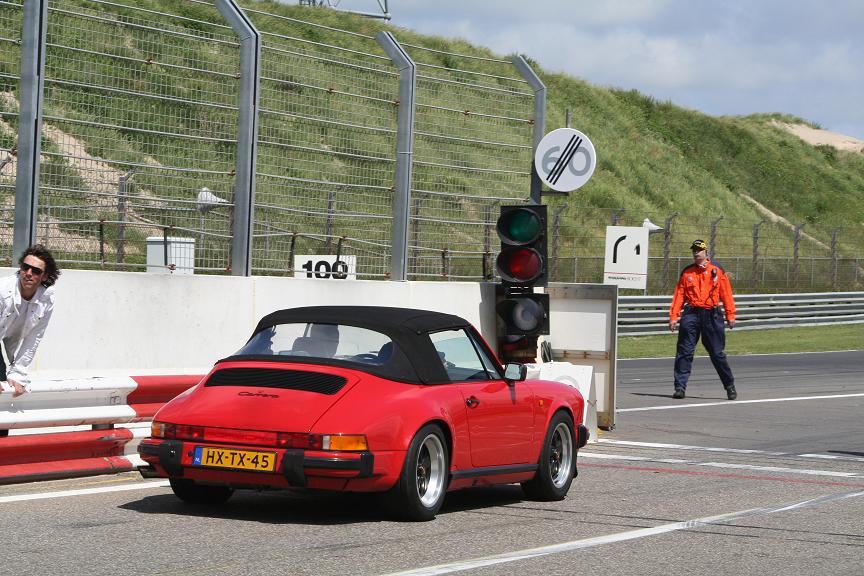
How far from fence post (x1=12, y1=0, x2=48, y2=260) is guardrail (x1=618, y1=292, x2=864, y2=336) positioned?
23.3 metres

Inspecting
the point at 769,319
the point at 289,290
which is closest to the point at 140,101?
the point at 289,290

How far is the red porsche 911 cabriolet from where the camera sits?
823 cm

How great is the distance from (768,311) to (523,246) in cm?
2730

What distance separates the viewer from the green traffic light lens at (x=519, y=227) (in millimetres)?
13047

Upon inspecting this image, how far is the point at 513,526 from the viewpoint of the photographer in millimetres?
8664

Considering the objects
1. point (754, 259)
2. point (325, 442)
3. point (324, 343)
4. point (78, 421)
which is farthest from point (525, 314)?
point (754, 259)

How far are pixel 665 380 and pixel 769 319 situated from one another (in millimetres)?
17660

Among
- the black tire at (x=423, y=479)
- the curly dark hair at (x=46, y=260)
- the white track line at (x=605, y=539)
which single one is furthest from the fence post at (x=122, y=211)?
the white track line at (x=605, y=539)

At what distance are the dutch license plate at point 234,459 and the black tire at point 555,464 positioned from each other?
228cm

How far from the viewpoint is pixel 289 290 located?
43.5ft

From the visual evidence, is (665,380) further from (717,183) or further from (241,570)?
(717,183)

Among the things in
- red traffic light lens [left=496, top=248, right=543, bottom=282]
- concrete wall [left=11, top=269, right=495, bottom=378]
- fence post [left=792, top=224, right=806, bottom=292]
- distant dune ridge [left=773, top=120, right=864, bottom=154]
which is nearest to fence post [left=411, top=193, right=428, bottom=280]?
concrete wall [left=11, top=269, right=495, bottom=378]

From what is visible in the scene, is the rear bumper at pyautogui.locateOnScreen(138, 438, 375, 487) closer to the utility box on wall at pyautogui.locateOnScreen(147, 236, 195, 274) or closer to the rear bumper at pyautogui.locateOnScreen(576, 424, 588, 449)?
the rear bumper at pyautogui.locateOnScreen(576, 424, 588, 449)

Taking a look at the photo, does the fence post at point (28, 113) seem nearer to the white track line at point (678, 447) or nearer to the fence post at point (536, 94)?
the white track line at point (678, 447)
